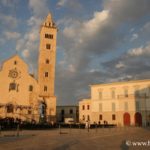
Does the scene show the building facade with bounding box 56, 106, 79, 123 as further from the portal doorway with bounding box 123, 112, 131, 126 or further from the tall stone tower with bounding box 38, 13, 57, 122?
the tall stone tower with bounding box 38, 13, 57, 122

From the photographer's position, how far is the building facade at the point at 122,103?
64.6 m

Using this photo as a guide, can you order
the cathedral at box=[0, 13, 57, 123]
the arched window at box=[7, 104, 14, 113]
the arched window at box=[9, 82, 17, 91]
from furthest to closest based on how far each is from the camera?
the arched window at box=[9, 82, 17, 91], the cathedral at box=[0, 13, 57, 123], the arched window at box=[7, 104, 14, 113]

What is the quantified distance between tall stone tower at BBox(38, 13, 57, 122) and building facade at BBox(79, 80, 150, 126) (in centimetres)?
1291

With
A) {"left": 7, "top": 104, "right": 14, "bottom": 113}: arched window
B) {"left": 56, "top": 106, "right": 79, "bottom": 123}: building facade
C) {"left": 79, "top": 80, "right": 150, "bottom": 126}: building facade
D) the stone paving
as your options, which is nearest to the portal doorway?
{"left": 79, "top": 80, "right": 150, "bottom": 126}: building facade

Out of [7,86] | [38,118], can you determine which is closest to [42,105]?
[38,118]

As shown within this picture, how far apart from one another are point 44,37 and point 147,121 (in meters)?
35.1

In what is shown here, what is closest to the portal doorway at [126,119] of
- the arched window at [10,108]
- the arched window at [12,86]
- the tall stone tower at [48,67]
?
the tall stone tower at [48,67]

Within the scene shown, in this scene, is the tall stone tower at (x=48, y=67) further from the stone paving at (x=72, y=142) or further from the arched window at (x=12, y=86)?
the stone paving at (x=72, y=142)

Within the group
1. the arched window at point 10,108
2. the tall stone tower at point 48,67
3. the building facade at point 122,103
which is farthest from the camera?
the building facade at point 122,103

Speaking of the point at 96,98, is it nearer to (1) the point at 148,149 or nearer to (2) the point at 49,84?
(2) the point at 49,84

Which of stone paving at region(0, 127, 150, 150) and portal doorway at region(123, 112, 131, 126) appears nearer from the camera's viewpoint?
stone paving at region(0, 127, 150, 150)

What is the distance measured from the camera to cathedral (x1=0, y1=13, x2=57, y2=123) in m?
59.2

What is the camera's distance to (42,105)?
204 ft

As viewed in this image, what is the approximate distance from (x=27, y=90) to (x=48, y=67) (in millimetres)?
9205
